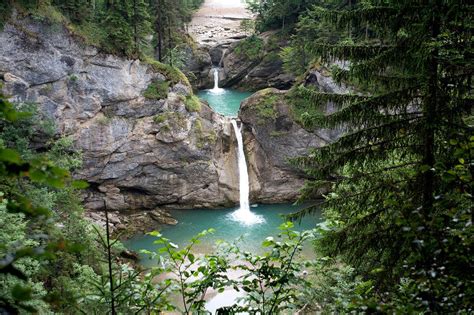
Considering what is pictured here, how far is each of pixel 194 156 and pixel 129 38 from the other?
7.88 metres

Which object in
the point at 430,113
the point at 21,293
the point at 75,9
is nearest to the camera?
the point at 21,293

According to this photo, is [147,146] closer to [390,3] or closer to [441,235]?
[390,3]

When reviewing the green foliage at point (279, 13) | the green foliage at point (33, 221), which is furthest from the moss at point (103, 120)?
the green foliage at point (279, 13)

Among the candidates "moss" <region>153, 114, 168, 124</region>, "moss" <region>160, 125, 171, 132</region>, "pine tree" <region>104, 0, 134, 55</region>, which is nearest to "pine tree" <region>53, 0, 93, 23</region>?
"pine tree" <region>104, 0, 134, 55</region>

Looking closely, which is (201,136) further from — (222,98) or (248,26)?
(248,26)

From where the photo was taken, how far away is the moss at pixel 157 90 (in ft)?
77.6

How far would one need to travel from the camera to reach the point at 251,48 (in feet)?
135

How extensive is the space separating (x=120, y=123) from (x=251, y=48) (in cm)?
2204

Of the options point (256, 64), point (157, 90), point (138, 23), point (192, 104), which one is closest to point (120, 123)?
point (157, 90)

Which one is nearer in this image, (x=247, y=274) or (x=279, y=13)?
(x=247, y=274)

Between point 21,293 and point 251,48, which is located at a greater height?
point 251,48

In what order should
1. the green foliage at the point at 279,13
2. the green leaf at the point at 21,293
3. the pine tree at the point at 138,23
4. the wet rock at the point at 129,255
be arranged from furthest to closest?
the green foliage at the point at 279,13 < the pine tree at the point at 138,23 < the wet rock at the point at 129,255 < the green leaf at the point at 21,293

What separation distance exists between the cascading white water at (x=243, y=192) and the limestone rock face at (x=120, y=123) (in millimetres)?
573

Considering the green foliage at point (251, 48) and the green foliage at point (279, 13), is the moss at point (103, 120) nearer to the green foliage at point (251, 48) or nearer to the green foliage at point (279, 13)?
the green foliage at point (251, 48)
